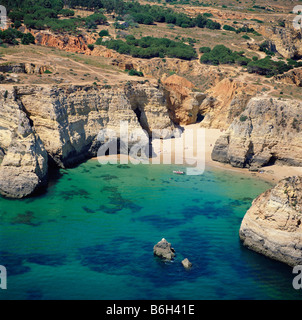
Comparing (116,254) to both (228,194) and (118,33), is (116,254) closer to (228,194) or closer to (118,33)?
(228,194)

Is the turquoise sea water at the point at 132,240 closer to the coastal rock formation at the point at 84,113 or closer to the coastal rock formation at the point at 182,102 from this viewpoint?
the coastal rock formation at the point at 84,113

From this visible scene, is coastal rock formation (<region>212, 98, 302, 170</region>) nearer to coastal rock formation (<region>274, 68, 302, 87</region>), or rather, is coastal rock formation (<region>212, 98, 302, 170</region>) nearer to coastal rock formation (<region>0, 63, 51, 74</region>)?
coastal rock formation (<region>274, 68, 302, 87</region>)

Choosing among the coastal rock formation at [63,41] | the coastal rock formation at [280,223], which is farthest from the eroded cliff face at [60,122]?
the coastal rock formation at [63,41]

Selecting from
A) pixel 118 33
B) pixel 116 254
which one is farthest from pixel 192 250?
pixel 118 33

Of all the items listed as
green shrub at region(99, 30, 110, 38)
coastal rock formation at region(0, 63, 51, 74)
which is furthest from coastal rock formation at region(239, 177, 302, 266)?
green shrub at region(99, 30, 110, 38)

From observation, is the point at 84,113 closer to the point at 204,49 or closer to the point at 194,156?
the point at 194,156
